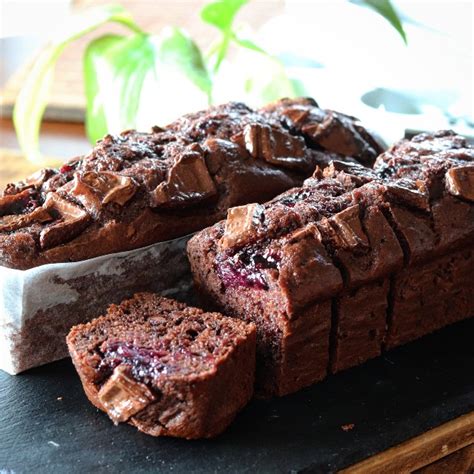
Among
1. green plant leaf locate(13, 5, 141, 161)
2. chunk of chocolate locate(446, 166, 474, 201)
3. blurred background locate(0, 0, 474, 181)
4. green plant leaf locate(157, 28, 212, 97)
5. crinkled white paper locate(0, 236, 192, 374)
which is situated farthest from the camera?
green plant leaf locate(13, 5, 141, 161)

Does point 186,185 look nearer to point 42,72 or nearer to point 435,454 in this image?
point 435,454

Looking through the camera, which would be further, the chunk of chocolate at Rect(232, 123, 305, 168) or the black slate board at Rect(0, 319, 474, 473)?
the chunk of chocolate at Rect(232, 123, 305, 168)

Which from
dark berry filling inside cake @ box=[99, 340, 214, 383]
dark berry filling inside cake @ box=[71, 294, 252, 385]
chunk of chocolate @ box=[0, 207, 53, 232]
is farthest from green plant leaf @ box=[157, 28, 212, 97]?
dark berry filling inside cake @ box=[99, 340, 214, 383]

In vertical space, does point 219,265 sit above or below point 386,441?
above

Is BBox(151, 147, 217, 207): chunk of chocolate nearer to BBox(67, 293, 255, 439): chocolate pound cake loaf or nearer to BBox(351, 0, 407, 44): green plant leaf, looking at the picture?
BBox(67, 293, 255, 439): chocolate pound cake loaf

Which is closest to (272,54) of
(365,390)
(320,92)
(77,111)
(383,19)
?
(320,92)

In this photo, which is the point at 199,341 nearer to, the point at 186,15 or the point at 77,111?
the point at 77,111
